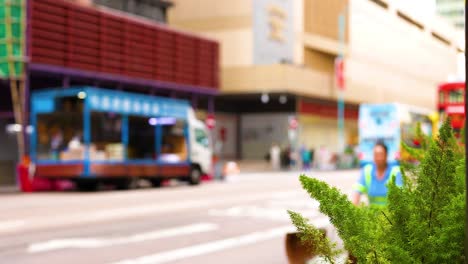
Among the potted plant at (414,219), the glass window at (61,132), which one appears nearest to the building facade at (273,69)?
the glass window at (61,132)

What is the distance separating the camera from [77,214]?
16.6 metres

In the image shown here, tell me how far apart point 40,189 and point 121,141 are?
3174 mm

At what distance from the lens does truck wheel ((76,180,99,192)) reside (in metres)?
25.6

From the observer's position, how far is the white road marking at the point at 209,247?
9875mm

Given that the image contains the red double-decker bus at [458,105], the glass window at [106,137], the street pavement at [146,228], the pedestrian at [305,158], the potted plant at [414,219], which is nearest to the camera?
the potted plant at [414,219]

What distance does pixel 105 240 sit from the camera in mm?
11953

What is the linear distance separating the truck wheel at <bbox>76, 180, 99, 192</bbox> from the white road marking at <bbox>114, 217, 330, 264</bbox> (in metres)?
12.8

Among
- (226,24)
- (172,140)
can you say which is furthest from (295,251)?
(226,24)

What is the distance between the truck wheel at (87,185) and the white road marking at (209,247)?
1284cm

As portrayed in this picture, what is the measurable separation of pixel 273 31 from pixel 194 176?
2562 centimetres

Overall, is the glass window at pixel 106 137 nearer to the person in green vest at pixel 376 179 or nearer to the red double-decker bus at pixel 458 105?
the red double-decker bus at pixel 458 105

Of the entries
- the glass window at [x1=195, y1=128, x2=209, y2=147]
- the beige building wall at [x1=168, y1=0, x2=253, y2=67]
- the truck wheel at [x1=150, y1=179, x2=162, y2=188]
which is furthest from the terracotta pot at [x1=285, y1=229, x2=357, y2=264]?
the beige building wall at [x1=168, y1=0, x2=253, y2=67]

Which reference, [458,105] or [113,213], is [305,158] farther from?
[458,105]

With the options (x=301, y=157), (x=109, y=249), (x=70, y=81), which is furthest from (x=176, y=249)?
(x=301, y=157)
